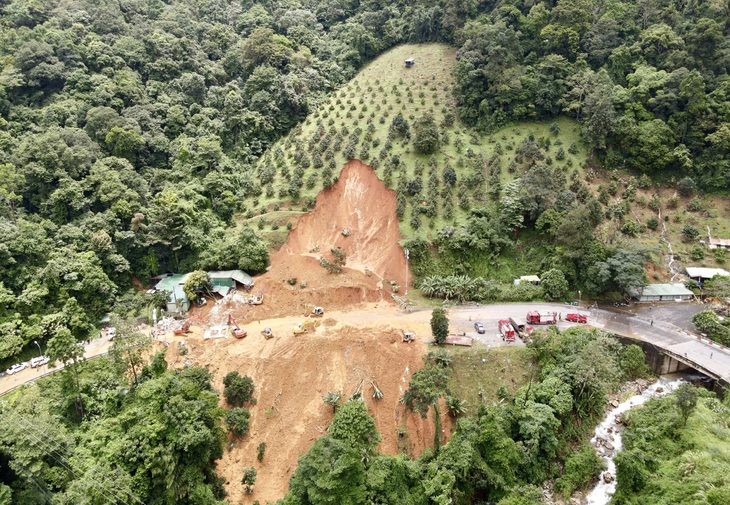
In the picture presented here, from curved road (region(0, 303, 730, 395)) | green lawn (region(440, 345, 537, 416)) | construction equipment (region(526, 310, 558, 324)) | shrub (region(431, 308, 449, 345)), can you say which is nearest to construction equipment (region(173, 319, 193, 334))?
curved road (region(0, 303, 730, 395))

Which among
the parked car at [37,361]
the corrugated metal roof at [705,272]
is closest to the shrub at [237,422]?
the parked car at [37,361]

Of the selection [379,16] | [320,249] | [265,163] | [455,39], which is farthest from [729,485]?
[379,16]

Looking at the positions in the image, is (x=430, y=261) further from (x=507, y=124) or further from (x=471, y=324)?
(x=507, y=124)

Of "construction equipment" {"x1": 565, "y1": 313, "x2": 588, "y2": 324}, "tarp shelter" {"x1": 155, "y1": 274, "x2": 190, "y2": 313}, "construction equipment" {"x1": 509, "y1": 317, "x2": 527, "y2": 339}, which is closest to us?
"construction equipment" {"x1": 509, "y1": 317, "x2": 527, "y2": 339}

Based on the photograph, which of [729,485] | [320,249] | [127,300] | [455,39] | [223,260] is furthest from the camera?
[455,39]

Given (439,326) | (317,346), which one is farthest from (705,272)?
(317,346)

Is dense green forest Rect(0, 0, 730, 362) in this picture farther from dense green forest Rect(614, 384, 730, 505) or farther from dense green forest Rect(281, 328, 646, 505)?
dense green forest Rect(614, 384, 730, 505)
